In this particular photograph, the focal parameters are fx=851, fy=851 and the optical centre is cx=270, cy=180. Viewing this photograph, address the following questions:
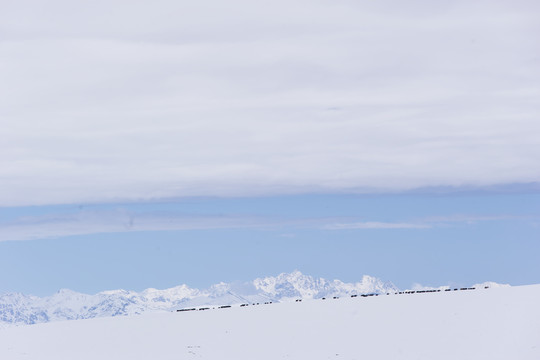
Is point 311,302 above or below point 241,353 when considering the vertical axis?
above

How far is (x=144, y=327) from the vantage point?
52062 millimetres

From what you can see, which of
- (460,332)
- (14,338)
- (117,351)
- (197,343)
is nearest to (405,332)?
(460,332)

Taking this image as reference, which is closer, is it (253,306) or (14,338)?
(14,338)

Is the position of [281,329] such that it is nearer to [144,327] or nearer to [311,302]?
[144,327]

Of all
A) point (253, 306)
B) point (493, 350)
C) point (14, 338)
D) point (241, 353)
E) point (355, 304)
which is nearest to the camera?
point (493, 350)

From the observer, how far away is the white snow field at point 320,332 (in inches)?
1544

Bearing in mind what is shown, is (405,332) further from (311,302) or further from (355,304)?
(311,302)

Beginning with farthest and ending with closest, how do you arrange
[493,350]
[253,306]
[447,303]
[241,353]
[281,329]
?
1. [253,306]
2. [447,303]
3. [281,329]
4. [241,353]
5. [493,350]

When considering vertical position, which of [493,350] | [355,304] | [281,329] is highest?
[355,304]

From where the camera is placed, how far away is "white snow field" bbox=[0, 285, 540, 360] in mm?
39219

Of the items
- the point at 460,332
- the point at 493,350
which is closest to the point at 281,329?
the point at 460,332

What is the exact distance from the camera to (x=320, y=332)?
45.2 meters

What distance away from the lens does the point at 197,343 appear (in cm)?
4369

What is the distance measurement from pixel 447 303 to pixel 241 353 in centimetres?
1821
